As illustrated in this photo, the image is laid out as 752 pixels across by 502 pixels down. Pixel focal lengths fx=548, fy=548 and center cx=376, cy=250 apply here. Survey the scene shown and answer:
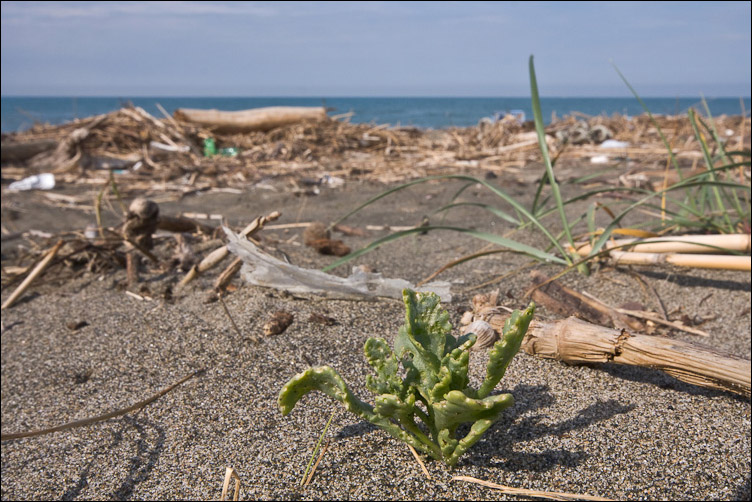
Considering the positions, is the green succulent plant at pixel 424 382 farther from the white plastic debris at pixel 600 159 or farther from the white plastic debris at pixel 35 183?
the white plastic debris at pixel 600 159

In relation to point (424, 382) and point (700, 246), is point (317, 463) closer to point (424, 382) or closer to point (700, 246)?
point (424, 382)

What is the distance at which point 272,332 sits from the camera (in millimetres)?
1646

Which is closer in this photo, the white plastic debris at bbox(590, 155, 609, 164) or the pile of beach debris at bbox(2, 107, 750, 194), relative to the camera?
the pile of beach debris at bbox(2, 107, 750, 194)

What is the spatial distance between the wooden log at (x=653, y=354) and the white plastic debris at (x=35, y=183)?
5.51m

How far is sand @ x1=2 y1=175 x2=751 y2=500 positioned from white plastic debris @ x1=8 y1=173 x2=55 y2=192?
3763 mm

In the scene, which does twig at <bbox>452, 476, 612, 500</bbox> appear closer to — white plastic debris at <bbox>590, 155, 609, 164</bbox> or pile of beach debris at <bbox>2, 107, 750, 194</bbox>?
pile of beach debris at <bbox>2, 107, 750, 194</bbox>

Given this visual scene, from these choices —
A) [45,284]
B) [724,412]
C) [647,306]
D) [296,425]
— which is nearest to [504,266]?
[647,306]

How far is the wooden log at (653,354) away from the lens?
48.7 inches

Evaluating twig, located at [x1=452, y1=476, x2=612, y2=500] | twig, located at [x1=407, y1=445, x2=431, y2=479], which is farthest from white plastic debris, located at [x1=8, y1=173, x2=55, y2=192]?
twig, located at [x1=452, y1=476, x2=612, y2=500]

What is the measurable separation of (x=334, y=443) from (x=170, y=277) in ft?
4.62

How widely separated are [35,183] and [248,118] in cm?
283

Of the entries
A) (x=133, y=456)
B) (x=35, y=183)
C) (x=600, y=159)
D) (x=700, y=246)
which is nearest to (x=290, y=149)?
(x=35, y=183)

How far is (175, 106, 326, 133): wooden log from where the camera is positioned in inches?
289

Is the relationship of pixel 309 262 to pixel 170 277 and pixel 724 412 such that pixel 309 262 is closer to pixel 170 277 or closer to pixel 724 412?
pixel 170 277
